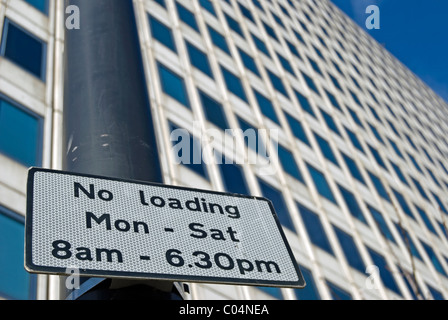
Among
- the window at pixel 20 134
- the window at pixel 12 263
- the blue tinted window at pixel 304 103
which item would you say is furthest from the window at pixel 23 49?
the blue tinted window at pixel 304 103

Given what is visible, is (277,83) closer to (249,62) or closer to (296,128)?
(249,62)

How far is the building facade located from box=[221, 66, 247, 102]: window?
0.21ft

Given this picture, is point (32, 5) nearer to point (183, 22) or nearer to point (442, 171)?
point (183, 22)

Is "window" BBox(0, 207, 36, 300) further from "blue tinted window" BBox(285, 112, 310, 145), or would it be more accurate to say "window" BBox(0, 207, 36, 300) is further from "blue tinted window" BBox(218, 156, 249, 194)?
"blue tinted window" BBox(285, 112, 310, 145)

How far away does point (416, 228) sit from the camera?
27453 mm

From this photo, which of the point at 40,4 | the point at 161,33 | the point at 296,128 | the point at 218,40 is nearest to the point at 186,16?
the point at 218,40

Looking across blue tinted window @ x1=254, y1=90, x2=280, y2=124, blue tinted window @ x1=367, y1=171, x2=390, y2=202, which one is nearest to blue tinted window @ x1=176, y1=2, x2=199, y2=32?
blue tinted window @ x1=254, y1=90, x2=280, y2=124

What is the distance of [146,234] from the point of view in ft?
8.94

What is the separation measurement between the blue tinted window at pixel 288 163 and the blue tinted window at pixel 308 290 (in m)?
4.95

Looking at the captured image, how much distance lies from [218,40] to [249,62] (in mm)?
2000

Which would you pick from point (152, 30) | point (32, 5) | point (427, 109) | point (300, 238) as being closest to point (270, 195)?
point (300, 238)

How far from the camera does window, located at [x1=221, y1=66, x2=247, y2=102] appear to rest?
22797mm

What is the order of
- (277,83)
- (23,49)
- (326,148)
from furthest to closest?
(277,83)
(326,148)
(23,49)

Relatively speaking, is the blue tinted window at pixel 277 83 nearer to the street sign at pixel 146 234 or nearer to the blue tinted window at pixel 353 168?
the blue tinted window at pixel 353 168
